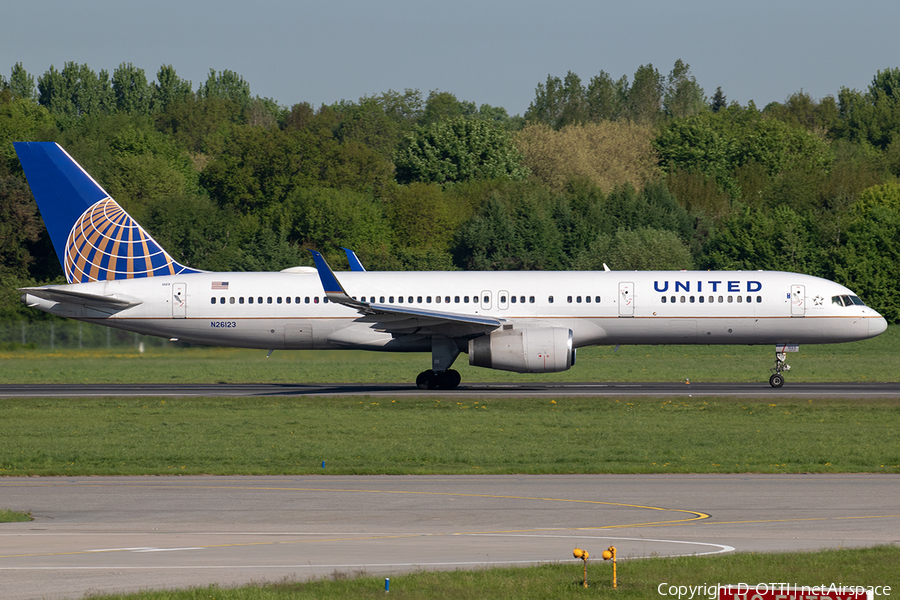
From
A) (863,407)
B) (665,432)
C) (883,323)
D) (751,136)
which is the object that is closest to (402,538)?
(665,432)

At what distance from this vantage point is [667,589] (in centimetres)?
1202

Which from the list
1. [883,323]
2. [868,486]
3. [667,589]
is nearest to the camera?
[667,589]

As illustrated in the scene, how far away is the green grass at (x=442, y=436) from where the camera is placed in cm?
2323

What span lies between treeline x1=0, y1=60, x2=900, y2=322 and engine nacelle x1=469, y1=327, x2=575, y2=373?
2888 cm

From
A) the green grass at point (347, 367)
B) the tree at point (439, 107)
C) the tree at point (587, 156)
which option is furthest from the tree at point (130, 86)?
the green grass at point (347, 367)

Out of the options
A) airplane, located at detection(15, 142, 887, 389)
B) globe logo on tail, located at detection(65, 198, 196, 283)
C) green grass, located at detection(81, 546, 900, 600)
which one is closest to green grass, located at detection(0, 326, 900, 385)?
airplane, located at detection(15, 142, 887, 389)

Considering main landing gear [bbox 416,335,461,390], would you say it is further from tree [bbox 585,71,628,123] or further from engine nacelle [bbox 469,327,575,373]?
tree [bbox 585,71,628,123]

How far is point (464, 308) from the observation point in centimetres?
4081

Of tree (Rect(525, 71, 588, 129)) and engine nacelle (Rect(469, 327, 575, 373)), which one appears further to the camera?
tree (Rect(525, 71, 588, 129))

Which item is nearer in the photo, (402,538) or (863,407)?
(402,538)

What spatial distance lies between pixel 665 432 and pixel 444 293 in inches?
576

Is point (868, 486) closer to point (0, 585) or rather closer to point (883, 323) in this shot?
point (0, 585)

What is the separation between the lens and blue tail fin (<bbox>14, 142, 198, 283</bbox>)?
140 feet

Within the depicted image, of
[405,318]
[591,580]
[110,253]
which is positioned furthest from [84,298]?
[591,580]
